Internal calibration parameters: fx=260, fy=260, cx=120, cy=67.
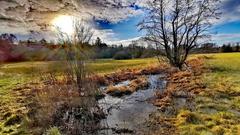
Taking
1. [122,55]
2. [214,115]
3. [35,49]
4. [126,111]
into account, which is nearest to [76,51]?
[126,111]

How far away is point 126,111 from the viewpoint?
38.1ft

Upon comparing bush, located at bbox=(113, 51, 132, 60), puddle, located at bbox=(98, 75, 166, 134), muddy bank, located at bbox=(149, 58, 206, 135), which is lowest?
puddle, located at bbox=(98, 75, 166, 134)

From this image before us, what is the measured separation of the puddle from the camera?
9.37m

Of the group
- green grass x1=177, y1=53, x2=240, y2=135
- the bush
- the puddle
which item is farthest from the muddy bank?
the bush

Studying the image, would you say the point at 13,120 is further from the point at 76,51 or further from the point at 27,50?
the point at 27,50

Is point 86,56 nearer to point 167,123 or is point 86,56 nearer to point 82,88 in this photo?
point 82,88

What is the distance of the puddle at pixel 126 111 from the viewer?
9367 mm

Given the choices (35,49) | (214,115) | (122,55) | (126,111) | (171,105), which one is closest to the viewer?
(214,115)

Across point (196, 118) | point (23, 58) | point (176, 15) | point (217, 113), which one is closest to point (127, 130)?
point (196, 118)

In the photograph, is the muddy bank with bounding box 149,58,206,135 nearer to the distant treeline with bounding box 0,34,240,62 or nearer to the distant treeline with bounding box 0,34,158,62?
the distant treeline with bounding box 0,34,240,62

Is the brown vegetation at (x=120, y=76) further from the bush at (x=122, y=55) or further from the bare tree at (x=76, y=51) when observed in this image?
the bush at (x=122, y=55)

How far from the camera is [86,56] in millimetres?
13961

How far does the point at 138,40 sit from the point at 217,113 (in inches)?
769

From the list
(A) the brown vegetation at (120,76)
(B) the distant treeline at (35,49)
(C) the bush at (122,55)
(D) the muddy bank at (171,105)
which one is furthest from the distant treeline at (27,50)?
(C) the bush at (122,55)
